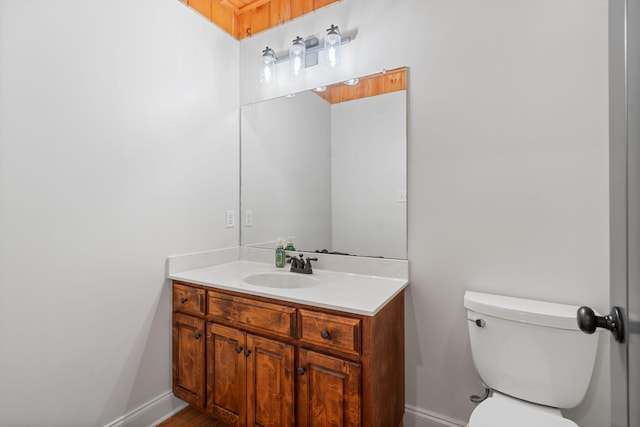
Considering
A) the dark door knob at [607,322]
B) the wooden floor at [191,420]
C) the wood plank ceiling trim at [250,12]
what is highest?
the wood plank ceiling trim at [250,12]

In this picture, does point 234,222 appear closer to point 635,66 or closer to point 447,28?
point 447,28

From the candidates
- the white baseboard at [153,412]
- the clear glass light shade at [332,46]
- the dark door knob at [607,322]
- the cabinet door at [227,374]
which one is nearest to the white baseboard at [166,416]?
the white baseboard at [153,412]

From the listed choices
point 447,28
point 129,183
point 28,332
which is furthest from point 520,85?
point 28,332

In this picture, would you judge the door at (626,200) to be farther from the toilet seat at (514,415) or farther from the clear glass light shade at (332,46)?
the clear glass light shade at (332,46)

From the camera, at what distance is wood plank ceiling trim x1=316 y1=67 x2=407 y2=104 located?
171 centimetres

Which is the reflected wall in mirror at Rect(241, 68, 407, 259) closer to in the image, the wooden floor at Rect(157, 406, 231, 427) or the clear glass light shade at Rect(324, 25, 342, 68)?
the clear glass light shade at Rect(324, 25, 342, 68)

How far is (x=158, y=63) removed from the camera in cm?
180

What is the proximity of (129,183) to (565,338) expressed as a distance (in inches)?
84.6

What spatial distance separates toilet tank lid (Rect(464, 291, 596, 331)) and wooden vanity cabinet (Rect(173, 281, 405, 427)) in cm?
38

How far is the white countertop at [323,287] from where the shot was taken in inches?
51.8

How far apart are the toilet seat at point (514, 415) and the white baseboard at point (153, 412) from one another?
1.66 meters

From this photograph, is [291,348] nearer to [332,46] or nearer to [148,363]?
[148,363]

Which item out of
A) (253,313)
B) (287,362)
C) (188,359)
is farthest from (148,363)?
(287,362)

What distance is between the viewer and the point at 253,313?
59.6 inches
